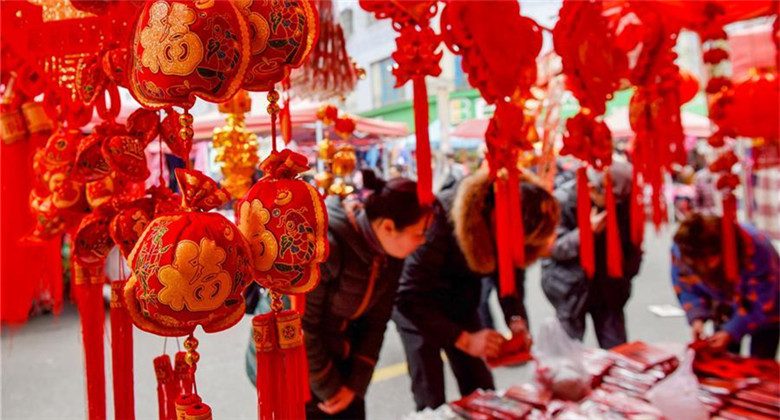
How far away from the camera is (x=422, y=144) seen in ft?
3.30

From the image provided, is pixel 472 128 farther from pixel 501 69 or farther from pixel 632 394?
pixel 632 394

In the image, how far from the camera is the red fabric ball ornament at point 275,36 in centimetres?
54

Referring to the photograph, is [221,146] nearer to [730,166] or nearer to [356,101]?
[356,101]

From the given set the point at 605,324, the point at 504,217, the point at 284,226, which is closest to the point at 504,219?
the point at 504,217

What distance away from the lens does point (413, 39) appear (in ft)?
3.25

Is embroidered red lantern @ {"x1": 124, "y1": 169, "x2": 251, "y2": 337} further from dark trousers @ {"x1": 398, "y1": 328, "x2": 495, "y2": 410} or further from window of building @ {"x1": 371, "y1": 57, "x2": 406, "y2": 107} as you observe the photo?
dark trousers @ {"x1": 398, "y1": 328, "x2": 495, "y2": 410}

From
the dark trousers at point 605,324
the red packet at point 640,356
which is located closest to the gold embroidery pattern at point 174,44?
the red packet at point 640,356

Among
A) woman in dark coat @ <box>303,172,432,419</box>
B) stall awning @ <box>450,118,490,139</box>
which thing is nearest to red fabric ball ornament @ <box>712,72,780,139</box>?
stall awning @ <box>450,118,490,139</box>

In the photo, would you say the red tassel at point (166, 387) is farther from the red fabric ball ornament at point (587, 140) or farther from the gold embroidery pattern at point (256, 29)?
the red fabric ball ornament at point (587, 140)

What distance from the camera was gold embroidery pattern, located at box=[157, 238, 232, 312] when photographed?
48 centimetres

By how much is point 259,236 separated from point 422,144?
0.51m

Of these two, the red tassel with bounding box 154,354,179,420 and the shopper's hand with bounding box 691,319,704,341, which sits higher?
the red tassel with bounding box 154,354,179,420

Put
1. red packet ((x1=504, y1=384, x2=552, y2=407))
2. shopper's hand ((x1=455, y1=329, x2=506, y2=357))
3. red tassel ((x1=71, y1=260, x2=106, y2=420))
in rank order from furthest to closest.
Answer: shopper's hand ((x1=455, y1=329, x2=506, y2=357)), red packet ((x1=504, y1=384, x2=552, y2=407)), red tassel ((x1=71, y1=260, x2=106, y2=420))

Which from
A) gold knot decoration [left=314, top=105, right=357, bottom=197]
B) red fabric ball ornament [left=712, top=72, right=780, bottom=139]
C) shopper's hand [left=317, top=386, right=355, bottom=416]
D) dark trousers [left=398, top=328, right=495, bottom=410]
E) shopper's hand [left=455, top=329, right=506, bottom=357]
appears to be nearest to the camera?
gold knot decoration [left=314, top=105, right=357, bottom=197]
